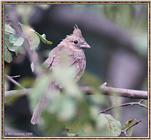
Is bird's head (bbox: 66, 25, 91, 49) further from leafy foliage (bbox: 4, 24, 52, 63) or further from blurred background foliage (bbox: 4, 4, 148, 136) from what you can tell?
leafy foliage (bbox: 4, 24, 52, 63)

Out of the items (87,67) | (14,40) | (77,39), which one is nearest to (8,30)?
(14,40)

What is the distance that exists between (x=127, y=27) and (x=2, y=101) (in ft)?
4.11

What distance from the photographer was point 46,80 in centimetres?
144

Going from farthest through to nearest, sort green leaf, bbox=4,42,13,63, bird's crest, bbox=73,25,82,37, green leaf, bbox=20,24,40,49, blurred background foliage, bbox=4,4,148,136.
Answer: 1. bird's crest, bbox=73,25,82,37
2. green leaf, bbox=4,42,13,63
3. green leaf, bbox=20,24,40,49
4. blurred background foliage, bbox=4,4,148,136

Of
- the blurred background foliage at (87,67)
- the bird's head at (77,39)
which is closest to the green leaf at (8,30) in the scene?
the blurred background foliage at (87,67)

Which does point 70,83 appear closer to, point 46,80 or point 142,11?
point 46,80

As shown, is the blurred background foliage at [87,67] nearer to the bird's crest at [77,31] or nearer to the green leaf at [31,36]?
the green leaf at [31,36]

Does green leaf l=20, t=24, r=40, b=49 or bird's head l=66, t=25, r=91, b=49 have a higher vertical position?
green leaf l=20, t=24, r=40, b=49

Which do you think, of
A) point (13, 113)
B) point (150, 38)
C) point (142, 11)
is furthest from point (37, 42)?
point (13, 113)

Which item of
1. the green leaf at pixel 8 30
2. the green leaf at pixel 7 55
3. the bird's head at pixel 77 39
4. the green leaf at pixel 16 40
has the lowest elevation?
the bird's head at pixel 77 39

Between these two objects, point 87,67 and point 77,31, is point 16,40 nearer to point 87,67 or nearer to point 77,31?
point 77,31

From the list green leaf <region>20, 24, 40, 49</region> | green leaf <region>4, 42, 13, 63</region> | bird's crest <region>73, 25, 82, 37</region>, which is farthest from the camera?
bird's crest <region>73, 25, 82, 37</region>

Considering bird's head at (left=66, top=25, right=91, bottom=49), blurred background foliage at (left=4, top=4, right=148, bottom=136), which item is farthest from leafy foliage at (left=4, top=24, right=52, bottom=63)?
bird's head at (left=66, top=25, right=91, bottom=49)

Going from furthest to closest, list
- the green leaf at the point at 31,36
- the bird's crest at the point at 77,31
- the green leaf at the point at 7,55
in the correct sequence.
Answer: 1. the bird's crest at the point at 77,31
2. the green leaf at the point at 7,55
3. the green leaf at the point at 31,36
